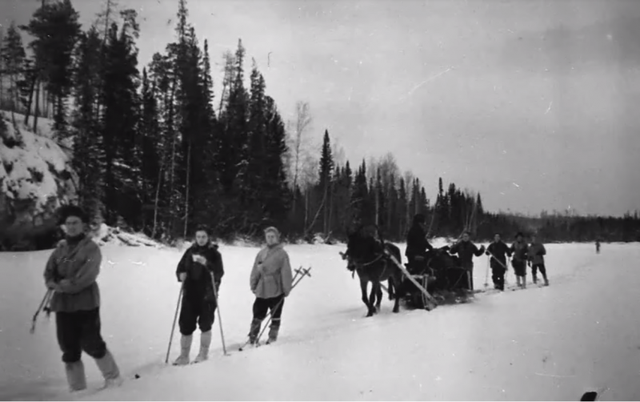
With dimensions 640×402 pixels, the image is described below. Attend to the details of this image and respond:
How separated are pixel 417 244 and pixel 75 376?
5059mm

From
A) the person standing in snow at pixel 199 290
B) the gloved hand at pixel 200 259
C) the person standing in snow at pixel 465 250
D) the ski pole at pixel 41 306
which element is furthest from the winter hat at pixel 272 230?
the person standing in snow at pixel 465 250

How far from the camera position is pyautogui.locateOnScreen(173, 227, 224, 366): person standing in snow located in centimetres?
480

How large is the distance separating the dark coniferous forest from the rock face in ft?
0.37

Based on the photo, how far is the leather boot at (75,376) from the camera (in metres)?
3.57

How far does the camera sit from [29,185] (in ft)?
12.0

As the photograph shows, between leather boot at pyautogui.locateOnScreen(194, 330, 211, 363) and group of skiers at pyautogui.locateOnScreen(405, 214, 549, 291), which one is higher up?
group of skiers at pyautogui.locateOnScreen(405, 214, 549, 291)

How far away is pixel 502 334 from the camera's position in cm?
451

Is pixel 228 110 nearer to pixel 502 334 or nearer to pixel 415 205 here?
pixel 415 205

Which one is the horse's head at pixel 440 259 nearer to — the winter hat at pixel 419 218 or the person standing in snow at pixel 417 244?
the person standing in snow at pixel 417 244

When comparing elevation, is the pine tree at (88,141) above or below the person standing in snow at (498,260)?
above

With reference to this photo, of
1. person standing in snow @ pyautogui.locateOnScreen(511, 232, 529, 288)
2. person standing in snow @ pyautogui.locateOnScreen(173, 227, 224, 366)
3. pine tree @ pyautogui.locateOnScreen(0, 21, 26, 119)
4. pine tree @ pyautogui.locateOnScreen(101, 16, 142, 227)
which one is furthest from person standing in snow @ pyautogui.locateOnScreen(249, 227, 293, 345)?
person standing in snow @ pyautogui.locateOnScreen(511, 232, 529, 288)

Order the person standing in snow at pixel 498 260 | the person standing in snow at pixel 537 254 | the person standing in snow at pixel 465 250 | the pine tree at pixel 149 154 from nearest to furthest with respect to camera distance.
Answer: the pine tree at pixel 149 154 < the person standing in snow at pixel 465 250 < the person standing in snow at pixel 537 254 < the person standing in snow at pixel 498 260

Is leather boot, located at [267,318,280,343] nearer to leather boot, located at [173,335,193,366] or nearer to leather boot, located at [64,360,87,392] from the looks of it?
leather boot, located at [173,335,193,366]

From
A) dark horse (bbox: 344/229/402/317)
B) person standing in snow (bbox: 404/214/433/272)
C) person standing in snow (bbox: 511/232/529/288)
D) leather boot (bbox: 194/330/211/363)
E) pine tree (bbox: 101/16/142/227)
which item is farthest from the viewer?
person standing in snow (bbox: 511/232/529/288)
